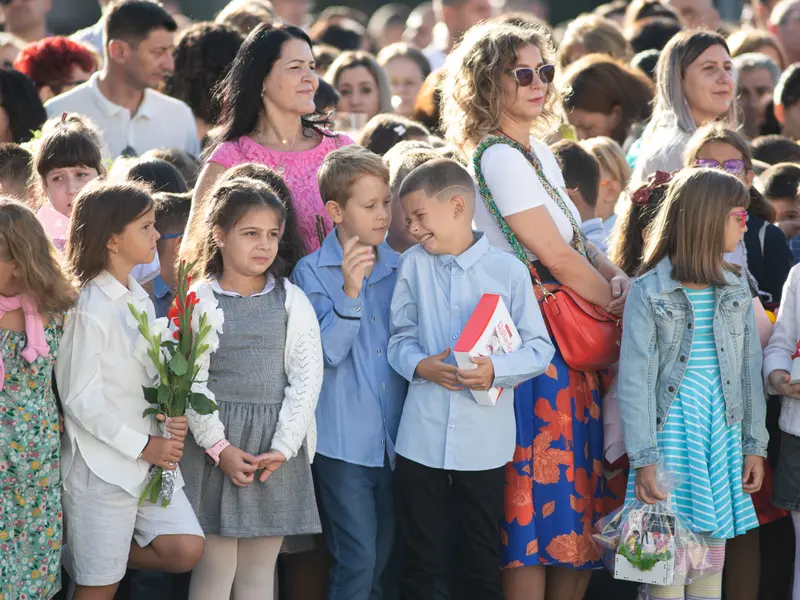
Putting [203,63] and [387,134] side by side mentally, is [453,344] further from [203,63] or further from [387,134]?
[203,63]

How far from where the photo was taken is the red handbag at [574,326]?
450 cm

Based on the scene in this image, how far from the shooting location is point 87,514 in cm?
396

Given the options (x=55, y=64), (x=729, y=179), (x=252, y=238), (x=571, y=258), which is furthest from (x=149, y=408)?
(x=55, y=64)

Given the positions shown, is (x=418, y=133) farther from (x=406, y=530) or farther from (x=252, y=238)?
(x=406, y=530)

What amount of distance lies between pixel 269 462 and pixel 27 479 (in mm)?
803

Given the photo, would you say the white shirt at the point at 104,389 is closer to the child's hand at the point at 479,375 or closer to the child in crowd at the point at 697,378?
the child's hand at the point at 479,375

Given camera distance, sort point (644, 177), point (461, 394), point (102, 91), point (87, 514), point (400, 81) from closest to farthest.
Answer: point (87, 514), point (461, 394), point (644, 177), point (102, 91), point (400, 81)

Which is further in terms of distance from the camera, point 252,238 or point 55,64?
point 55,64

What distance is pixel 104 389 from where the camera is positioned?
4.00 metres

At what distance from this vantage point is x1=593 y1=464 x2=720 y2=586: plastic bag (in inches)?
171

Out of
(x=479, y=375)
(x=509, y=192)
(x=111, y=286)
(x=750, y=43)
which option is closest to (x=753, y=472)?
(x=479, y=375)

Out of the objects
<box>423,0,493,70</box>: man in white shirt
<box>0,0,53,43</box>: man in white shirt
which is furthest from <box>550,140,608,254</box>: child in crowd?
<box>0,0,53,43</box>: man in white shirt

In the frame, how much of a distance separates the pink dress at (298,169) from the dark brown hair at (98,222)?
2.26 feet

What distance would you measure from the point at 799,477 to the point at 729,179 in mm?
1186
